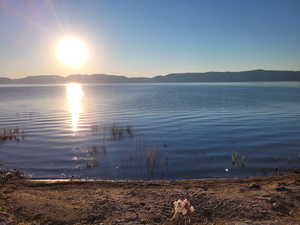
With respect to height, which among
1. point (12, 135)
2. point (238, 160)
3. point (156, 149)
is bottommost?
point (238, 160)

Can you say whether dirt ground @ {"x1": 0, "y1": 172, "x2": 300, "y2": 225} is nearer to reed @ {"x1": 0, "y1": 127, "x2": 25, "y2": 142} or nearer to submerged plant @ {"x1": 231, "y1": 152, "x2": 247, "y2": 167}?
submerged plant @ {"x1": 231, "y1": 152, "x2": 247, "y2": 167}

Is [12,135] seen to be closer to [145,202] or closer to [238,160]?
[145,202]

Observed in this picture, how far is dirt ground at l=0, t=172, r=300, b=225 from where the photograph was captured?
7750mm

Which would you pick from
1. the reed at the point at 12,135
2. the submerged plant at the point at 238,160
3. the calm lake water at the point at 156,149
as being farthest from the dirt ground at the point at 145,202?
the reed at the point at 12,135

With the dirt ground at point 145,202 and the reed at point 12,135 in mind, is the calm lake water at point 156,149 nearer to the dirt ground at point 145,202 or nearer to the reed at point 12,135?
the reed at point 12,135

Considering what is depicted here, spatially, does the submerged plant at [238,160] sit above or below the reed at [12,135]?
below

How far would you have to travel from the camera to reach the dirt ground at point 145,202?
7.75m

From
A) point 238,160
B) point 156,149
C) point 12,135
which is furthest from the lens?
point 12,135

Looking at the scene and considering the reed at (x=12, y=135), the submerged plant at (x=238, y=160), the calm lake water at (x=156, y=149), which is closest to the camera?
the calm lake water at (x=156, y=149)

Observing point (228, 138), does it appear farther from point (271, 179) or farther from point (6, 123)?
point (6, 123)

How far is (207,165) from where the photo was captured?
15.1 metres

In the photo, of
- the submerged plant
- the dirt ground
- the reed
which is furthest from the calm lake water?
the dirt ground

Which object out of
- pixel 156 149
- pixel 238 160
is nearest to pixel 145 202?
pixel 238 160

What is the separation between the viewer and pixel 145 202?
911 centimetres
